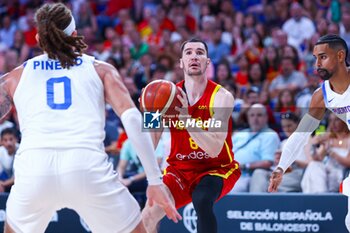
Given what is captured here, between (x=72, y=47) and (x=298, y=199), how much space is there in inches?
173

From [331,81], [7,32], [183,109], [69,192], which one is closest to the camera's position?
[69,192]

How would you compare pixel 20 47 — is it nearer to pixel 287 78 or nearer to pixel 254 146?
pixel 287 78

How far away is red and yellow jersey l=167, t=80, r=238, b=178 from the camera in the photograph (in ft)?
20.4

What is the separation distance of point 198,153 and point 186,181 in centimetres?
27

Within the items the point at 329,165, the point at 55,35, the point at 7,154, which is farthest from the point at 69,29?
the point at 7,154

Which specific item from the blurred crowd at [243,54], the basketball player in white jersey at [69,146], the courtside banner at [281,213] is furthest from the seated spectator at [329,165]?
the basketball player in white jersey at [69,146]

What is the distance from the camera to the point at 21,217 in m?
4.16

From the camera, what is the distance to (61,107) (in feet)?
13.8

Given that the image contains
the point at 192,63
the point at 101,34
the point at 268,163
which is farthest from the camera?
the point at 101,34

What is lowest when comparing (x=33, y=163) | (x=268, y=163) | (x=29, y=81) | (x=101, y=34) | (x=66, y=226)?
(x=66, y=226)

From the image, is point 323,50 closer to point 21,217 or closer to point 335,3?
point 21,217

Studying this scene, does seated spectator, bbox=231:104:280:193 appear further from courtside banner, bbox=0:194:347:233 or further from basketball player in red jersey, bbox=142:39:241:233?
basketball player in red jersey, bbox=142:39:241:233

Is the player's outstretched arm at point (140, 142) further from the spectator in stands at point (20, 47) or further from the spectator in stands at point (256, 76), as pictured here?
the spectator in stands at point (20, 47)

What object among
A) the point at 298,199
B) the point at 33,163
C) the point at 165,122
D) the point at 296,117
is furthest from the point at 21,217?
the point at 296,117
